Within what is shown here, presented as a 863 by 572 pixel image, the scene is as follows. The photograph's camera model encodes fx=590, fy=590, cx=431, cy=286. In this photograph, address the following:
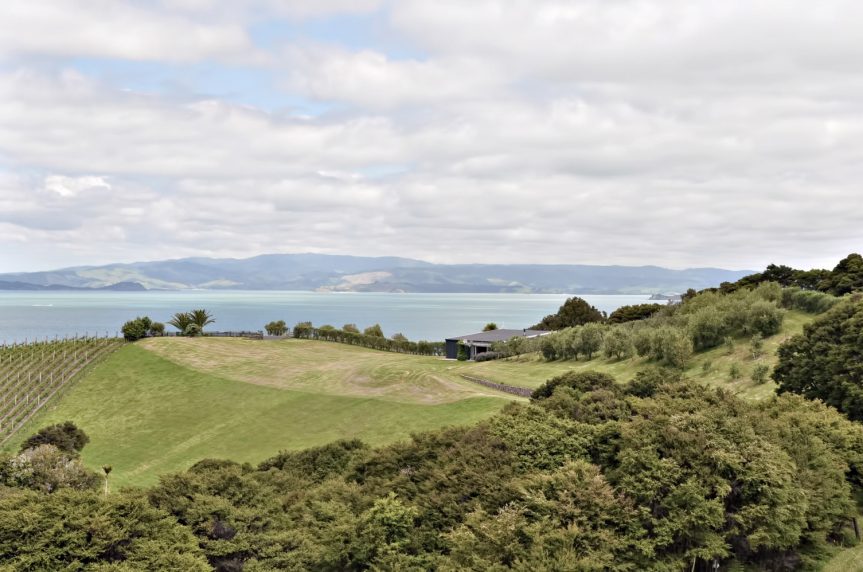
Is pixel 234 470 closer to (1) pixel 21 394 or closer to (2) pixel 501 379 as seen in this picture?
(2) pixel 501 379

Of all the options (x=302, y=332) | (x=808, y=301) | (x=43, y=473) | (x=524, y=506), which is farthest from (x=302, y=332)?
(x=524, y=506)

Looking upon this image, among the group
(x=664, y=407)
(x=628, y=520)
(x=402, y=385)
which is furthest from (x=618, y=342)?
(x=628, y=520)

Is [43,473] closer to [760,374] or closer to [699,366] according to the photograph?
[760,374]

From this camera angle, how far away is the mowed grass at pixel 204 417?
5166 centimetres

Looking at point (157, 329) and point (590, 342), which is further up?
point (157, 329)

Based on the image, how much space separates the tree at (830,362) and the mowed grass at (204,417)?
74.2 feet

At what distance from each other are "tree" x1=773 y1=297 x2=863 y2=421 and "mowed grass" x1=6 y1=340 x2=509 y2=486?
2262 cm

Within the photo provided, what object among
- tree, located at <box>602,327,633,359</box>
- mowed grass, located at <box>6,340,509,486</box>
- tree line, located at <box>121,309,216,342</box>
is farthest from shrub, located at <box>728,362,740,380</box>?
tree line, located at <box>121,309,216,342</box>

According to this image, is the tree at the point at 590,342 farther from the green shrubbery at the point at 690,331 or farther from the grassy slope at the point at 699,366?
the grassy slope at the point at 699,366

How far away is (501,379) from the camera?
67312mm

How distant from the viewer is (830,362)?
137 ft

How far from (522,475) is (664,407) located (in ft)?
25.2

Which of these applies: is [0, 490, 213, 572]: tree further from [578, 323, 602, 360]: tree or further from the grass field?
[578, 323, 602, 360]: tree

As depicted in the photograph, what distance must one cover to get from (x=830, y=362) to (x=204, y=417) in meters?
57.4
